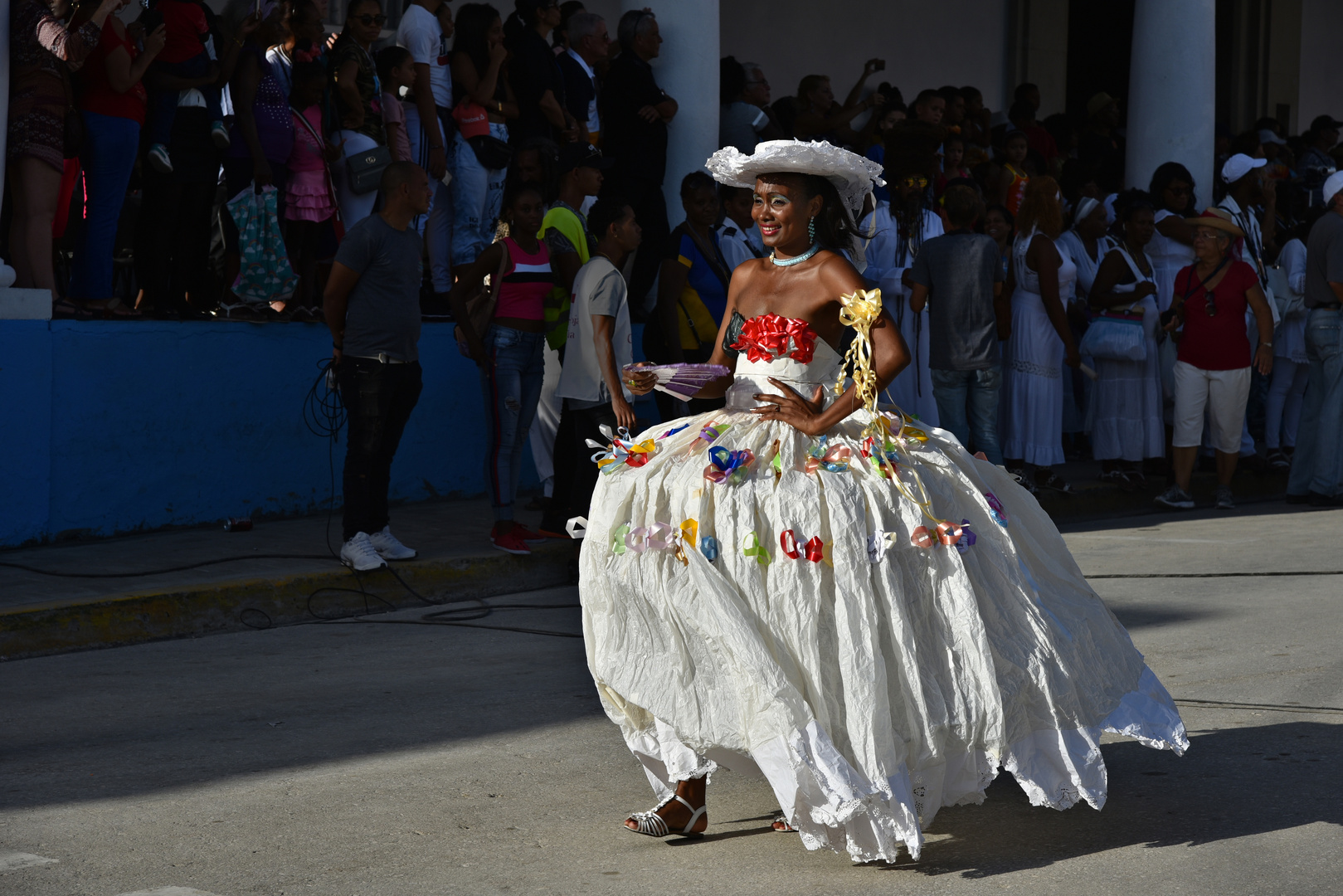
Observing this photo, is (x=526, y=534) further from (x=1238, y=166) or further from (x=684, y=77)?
(x=1238, y=166)

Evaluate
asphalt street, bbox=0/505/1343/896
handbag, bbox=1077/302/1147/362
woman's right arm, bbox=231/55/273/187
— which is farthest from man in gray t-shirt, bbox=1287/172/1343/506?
woman's right arm, bbox=231/55/273/187

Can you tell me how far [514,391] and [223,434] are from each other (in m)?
1.88

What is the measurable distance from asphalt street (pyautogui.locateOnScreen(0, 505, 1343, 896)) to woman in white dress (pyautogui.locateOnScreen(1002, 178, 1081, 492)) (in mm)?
4167

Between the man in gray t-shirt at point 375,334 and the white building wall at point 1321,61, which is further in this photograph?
the white building wall at point 1321,61

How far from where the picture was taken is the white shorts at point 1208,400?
11414 mm

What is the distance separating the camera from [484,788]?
195 inches

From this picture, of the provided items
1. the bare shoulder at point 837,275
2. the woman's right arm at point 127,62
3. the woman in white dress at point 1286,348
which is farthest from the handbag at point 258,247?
the woman in white dress at point 1286,348

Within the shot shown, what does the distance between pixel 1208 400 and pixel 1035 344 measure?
4.25ft

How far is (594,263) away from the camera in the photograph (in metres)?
8.30

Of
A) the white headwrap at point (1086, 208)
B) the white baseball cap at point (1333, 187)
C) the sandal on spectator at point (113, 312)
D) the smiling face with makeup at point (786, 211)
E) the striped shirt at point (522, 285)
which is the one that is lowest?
the sandal on spectator at point (113, 312)

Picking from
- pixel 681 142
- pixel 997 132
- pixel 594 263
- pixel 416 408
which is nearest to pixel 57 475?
pixel 416 408

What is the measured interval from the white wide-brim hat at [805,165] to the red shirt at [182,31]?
5214mm

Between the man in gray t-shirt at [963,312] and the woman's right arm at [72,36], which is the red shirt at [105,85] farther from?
the man in gray t-shirt at [963,312]

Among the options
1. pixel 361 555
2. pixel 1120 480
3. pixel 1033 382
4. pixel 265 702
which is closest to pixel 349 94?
pixel 361 555
